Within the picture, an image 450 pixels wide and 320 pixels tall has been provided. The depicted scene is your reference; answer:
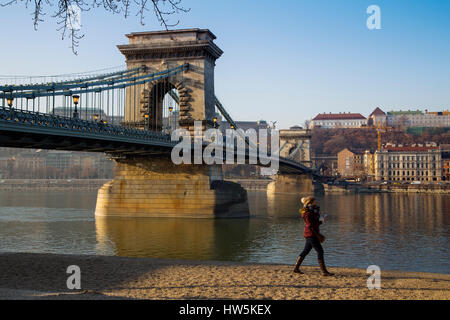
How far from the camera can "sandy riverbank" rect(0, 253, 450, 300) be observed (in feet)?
27.1

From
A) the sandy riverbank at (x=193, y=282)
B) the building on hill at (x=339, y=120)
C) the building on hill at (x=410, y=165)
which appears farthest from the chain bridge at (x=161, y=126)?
the building on hill at (x=339, y=120)

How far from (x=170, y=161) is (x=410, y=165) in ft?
295

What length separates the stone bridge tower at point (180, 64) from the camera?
3503cm

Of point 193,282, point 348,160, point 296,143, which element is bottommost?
point 193,282

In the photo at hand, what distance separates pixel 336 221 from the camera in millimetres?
33875

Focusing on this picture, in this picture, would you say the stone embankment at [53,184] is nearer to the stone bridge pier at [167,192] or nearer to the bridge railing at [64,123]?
the stone bridge pier at [167,192]

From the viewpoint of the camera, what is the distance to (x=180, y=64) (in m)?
35.6

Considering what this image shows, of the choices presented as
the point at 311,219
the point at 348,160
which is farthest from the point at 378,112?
the point at 311,219

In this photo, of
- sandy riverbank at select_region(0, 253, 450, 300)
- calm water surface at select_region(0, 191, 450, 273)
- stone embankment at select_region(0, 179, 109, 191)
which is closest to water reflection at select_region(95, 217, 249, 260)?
calm water surface at select_region(0, 191, 450, 273)

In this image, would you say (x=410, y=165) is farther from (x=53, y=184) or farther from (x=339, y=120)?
(x=53, y=184)

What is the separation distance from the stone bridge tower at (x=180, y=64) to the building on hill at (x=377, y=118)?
165929mm
